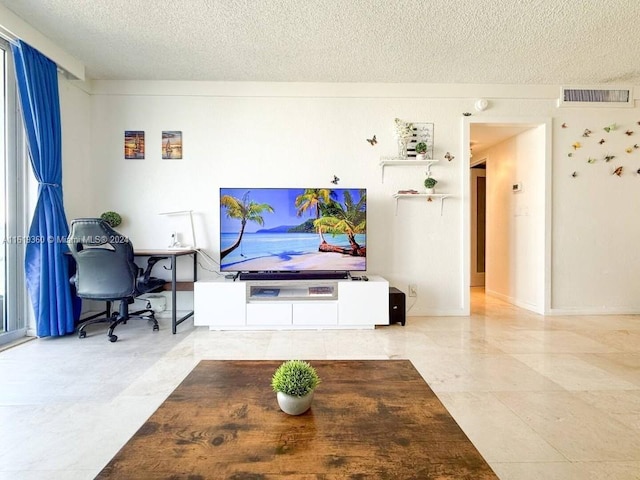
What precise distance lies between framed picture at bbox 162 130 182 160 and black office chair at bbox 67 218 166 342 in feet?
3.98

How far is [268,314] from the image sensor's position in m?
3.29

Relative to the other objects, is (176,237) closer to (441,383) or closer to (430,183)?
(430,183)

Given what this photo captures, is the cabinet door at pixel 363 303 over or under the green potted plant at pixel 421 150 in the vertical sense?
under

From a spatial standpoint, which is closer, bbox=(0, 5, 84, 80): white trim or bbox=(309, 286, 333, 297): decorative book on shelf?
Answer: bbox=(0, 5, 84, 80): white trim

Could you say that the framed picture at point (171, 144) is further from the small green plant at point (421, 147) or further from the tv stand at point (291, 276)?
the small green plant at point (421, 147)

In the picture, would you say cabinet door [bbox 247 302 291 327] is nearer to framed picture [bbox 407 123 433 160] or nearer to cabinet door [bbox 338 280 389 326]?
cabinet door [bbox 338 280 389 326]

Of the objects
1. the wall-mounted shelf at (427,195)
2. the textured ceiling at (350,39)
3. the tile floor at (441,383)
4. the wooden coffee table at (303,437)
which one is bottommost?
the tile floor at (441,383)

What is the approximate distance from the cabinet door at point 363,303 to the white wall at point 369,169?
547mm

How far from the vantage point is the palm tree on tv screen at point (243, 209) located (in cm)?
340

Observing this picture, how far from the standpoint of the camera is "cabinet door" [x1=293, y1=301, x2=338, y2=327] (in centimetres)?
330

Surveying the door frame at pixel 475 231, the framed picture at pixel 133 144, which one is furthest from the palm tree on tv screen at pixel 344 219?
the door frame at pixel 475 231

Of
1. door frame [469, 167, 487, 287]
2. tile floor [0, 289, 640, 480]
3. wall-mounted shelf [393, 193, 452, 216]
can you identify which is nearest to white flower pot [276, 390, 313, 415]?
tile floor [0, 289, 640, 480]

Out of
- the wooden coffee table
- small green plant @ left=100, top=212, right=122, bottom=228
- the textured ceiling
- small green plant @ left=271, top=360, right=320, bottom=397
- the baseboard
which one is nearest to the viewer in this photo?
the wooden coffee table

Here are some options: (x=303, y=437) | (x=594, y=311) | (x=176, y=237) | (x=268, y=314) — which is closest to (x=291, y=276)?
(x=268, y=314)
